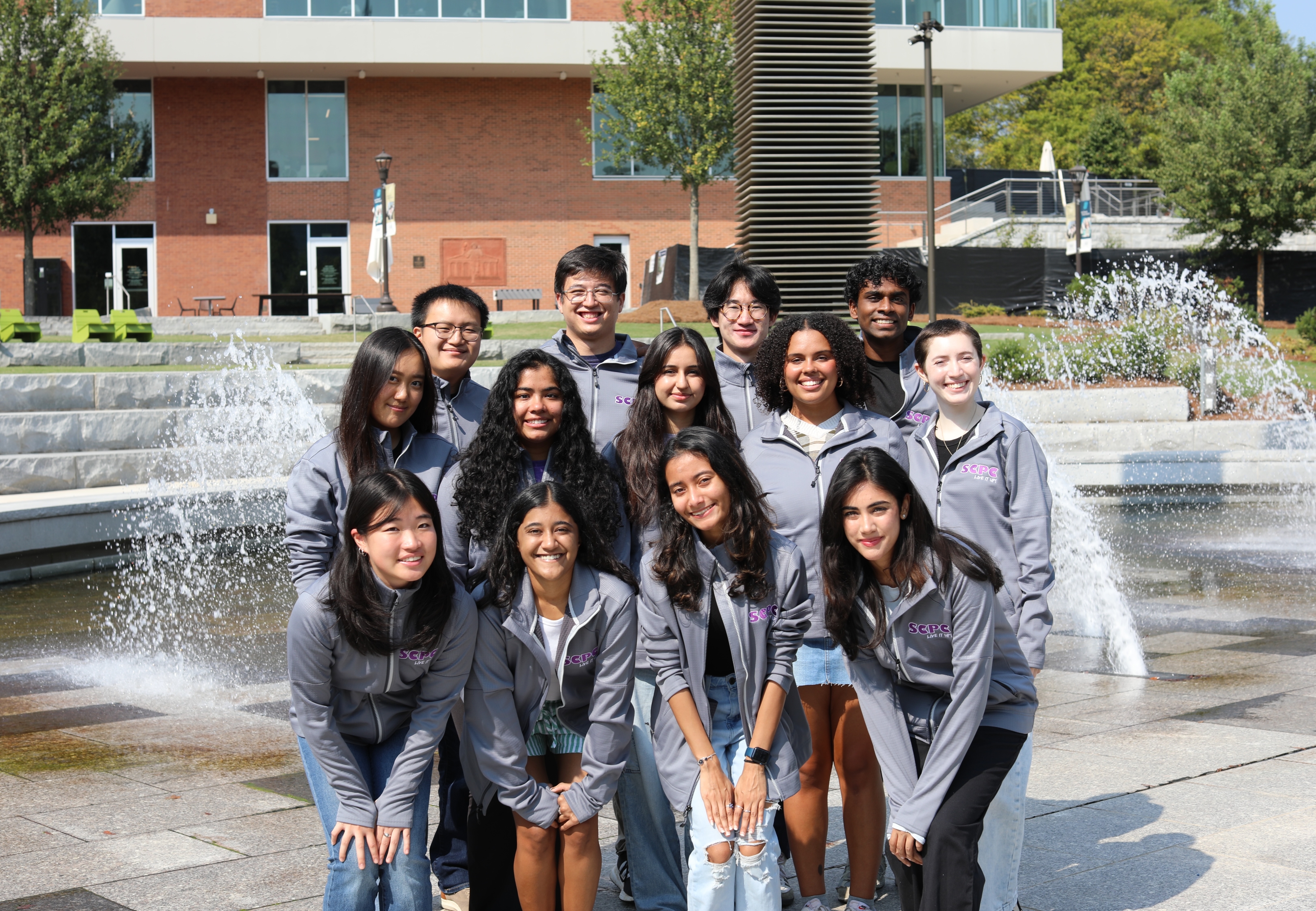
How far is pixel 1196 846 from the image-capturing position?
4402 millimetres

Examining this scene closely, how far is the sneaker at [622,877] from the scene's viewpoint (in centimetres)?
412

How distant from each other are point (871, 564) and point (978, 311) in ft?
95.8

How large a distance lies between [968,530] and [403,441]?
6.12 feet

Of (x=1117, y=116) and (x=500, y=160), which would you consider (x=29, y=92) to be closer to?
(x=500, y=160)

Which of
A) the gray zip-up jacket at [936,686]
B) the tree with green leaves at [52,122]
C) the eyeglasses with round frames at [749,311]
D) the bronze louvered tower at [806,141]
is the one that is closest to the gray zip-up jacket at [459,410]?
the eyeglasses with round frames at [749,311]

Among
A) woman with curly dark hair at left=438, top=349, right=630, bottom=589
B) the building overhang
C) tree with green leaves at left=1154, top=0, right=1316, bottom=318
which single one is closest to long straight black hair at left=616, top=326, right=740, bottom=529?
woman with curly dark hair at left=438, top=349, right=630, bottom=589

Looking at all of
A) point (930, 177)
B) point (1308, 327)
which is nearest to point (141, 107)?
point (930, 177)

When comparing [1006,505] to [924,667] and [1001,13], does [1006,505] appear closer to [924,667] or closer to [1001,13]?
[924,667]

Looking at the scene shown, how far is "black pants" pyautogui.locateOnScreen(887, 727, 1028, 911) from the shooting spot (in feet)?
11.0

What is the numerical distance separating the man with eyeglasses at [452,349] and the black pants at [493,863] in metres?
1.49

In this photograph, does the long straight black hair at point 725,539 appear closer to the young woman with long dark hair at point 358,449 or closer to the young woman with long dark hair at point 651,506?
the young woman with long dark hair at point 651,506

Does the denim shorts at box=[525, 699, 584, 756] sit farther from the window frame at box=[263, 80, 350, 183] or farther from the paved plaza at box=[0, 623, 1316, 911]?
the window frame at box=[263, 80, 350, 183]

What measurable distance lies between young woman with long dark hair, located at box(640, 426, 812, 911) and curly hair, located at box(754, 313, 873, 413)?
64 centimetres

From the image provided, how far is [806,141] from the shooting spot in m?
7.45
